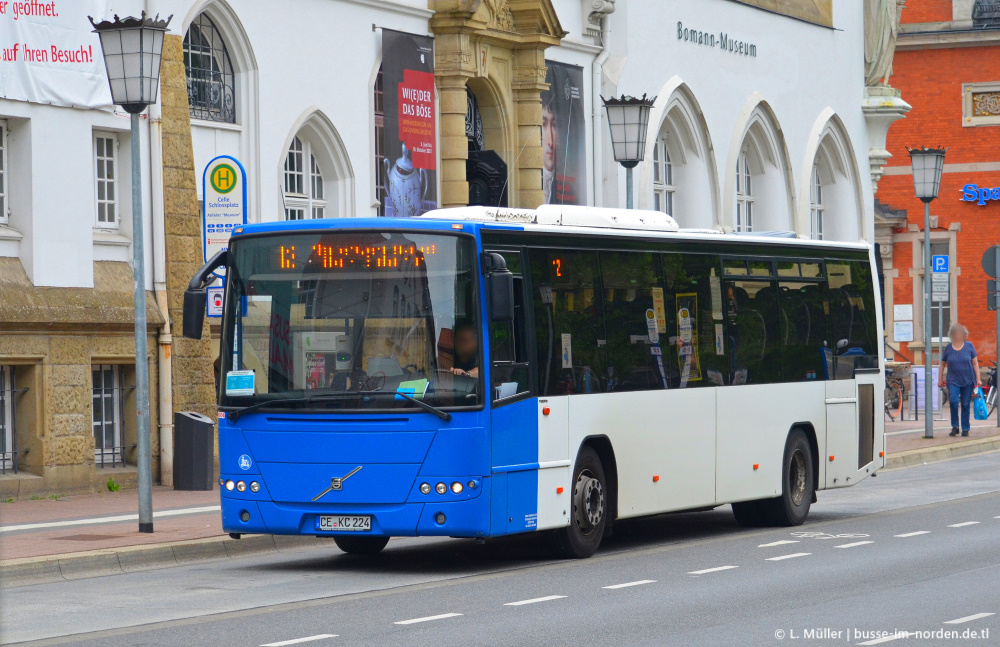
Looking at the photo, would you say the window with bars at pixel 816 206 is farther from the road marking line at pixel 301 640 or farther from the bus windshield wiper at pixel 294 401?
the road marking line at pixel 301 640

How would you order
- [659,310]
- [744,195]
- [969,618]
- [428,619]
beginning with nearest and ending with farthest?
[969,618], [428,619], [659,310], [744,195]

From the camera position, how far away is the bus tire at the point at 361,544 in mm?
14641

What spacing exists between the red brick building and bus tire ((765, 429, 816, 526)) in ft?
123

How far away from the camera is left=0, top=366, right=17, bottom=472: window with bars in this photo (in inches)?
775

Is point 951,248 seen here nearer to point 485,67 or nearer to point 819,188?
point 819,188

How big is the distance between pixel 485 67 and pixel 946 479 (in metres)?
10.1

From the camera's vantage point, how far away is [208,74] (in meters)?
23.1

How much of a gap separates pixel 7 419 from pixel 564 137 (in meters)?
13.6

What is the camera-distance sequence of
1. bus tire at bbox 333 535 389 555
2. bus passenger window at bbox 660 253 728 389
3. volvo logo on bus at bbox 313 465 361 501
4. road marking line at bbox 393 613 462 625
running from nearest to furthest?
road marking line at bbox 393 613 462 625
volvo logo on bus at bbox 313 465 361 501
bus tire at bbox 333 535 389 555
bus passenger window at bbox 660 253 728 389

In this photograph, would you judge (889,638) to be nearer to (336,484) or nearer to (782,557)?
(782,557)

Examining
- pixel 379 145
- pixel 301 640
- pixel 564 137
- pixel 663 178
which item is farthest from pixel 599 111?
pixel 301 640

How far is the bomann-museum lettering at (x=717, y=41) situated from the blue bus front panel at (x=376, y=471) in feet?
74.5

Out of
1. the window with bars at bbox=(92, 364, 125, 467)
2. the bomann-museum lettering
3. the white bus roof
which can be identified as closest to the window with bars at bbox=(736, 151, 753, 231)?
the bomann-museum lettering

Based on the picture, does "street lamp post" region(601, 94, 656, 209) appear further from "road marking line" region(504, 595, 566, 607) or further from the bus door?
"road marking line" region(504, 595, 566, 607)
